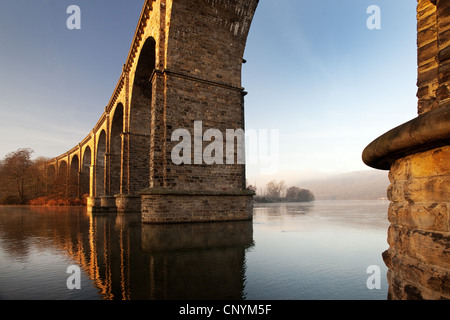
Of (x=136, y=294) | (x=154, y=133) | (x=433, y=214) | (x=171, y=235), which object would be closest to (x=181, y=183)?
(x=154, y=133)

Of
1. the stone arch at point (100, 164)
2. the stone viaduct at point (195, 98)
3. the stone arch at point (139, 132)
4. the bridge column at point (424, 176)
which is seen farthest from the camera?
the stone arch at point (100, 164)

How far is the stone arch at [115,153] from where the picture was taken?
2077cm

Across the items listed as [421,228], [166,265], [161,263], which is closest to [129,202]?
[161,263]

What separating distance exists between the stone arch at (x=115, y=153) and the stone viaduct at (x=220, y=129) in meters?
0.09

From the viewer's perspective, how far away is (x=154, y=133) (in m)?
9.66

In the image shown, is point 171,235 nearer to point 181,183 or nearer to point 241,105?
point 181,183

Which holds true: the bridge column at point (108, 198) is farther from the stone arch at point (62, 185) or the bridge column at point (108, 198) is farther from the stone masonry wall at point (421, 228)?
the stone arch at point (62, 185)

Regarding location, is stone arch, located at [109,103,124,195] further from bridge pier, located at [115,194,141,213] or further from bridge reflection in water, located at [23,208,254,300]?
bridge reflection in water, located at [23,208,254,300]

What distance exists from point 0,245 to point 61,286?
13.4ft

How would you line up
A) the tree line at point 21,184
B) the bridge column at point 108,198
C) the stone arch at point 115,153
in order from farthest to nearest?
the tree line at point 21,184 < the stone arch at point 115,153 < the bridge column at point 108,198

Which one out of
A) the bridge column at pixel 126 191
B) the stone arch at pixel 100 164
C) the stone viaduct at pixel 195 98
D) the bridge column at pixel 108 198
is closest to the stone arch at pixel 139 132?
the bridge column at pixel 126 191

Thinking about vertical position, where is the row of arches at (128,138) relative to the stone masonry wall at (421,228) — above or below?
above

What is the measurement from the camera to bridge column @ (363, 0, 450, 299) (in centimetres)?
172

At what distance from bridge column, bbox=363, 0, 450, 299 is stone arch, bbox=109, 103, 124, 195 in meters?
20.6
